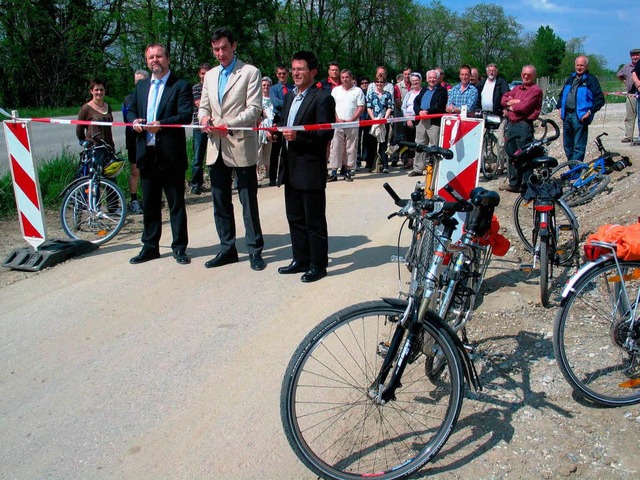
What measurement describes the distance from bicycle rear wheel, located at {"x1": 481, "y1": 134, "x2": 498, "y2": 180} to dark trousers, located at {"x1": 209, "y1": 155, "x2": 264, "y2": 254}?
662cm

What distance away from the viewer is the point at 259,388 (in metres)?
4.05

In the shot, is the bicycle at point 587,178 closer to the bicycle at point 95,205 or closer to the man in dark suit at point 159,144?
the man in dark suit at point 159,144

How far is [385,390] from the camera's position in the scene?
3.12 meters

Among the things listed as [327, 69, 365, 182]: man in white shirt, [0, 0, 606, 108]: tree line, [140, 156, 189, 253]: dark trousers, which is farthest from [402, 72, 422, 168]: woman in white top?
[0, 0, 606, 108]: tree line

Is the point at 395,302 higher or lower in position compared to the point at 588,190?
higher

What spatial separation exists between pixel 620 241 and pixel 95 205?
5993 mm

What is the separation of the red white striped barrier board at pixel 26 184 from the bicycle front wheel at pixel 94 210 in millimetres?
517

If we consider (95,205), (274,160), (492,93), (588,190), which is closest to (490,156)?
(492,93)

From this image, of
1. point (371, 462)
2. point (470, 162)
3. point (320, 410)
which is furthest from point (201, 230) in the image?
point (371, 462)

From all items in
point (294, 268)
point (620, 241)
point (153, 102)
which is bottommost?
point (294, 268)

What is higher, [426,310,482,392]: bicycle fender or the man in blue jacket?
the man in blue jacket

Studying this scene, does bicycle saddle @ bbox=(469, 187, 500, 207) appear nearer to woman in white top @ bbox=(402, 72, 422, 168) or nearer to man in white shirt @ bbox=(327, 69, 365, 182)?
man in white shirt @ bbox=(327, 69, 365, 182)

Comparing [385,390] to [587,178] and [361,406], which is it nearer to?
[361,406]

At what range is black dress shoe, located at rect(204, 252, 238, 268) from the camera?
6.47 meters
